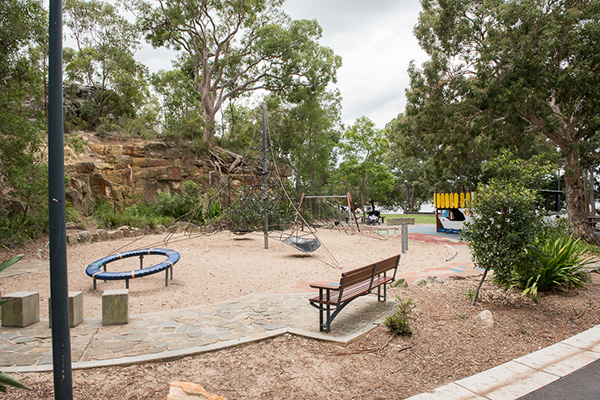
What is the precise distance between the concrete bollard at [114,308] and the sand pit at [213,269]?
69 centimetres

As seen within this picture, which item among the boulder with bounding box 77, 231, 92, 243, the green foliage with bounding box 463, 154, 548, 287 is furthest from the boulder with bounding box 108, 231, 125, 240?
the green foliage with bounding box 463, 154, 548, 287

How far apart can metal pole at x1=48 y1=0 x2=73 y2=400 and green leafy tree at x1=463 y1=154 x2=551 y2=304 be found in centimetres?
503

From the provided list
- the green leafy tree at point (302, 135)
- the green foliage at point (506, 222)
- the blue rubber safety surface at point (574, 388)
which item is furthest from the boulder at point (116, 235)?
the green leafy tree at point (302, 135)

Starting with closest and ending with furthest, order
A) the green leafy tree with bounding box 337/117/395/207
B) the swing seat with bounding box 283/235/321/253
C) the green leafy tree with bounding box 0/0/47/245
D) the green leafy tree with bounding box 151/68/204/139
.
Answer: the green leafy tree with bounding box 0/0/47/245 → the swing seat with bounding box 283/235/321/253 → the green leafy tree with bounding box 151/68/204/139 → the green leafy tree with bounding box 337/117/395/207

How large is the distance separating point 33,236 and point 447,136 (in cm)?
1680

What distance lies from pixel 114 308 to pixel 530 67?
14449 millimetres

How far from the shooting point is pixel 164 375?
3420mm

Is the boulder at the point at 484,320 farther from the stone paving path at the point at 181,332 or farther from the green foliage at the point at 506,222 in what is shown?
the stone paving path at the point at 181,332

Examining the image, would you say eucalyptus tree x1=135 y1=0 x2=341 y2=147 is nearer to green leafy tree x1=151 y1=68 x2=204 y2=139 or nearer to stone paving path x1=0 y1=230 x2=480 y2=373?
green leafy tree x1=151 y1=68 x2=204 y2=139

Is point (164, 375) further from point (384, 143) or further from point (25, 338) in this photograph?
point (384, 143)

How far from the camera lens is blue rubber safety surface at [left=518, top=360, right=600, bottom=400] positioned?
3.07 metres

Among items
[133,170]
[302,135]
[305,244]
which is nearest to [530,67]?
[305,244]

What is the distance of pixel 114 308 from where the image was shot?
15.9 ft

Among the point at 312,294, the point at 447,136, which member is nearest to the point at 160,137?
the point at 447,136
